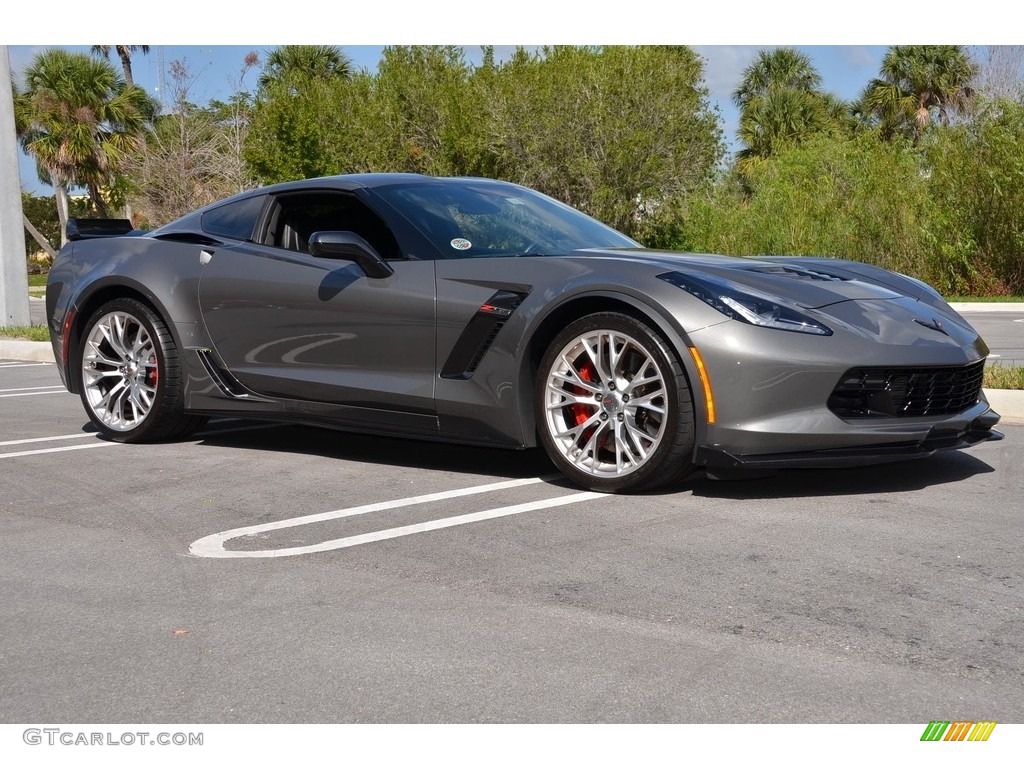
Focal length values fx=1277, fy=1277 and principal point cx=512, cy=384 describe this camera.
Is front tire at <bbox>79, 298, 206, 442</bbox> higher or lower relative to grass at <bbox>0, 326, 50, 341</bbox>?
higher

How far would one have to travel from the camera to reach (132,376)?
7211 millimetres

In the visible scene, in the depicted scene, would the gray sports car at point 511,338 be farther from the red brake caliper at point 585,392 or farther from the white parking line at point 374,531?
the white parking line at point 374,531

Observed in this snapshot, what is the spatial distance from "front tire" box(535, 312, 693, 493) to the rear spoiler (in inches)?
133

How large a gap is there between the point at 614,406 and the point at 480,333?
0.72 meters

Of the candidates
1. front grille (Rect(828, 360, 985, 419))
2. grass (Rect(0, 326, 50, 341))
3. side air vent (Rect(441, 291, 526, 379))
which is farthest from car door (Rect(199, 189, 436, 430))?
grass (Rect(0, 326, 50, 341))

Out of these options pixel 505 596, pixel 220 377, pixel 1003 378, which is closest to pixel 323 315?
pixel 220 377

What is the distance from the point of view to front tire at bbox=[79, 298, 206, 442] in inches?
274

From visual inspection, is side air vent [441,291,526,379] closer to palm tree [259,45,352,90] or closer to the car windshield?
the car windshield

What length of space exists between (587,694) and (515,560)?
134 centimetres

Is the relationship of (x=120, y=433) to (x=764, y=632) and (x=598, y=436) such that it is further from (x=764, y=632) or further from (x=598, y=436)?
(x=764, y=632)

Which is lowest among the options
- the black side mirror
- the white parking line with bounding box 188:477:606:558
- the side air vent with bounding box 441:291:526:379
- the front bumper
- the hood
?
the white parking line with bounding box 188:477:606:558

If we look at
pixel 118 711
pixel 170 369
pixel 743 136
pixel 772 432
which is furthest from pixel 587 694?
pixel 743 136

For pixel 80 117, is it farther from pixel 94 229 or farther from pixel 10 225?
pixel 94 229

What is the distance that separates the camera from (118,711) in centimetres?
300
